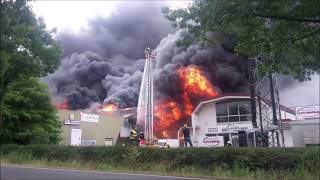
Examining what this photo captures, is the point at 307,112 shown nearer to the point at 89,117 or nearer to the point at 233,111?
the point at 233,111

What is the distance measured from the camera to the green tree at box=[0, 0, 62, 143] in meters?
11.0

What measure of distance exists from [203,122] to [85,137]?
11.4 meters

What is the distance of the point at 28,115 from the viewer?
2566 cm

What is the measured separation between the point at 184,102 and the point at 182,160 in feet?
123

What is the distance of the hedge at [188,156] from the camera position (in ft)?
44.4

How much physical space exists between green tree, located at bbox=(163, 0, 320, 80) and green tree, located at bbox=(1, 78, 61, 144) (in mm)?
16533

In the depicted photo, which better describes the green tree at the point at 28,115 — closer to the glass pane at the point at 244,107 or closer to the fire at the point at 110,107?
the glass pane at the point at 244,107

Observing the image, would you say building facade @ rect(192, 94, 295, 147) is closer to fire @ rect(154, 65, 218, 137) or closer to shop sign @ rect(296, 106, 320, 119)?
shop sign @ rect(296, 106, 320, 119)

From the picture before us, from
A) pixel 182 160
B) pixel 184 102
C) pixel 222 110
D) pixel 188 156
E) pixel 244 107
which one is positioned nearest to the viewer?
pixel 188 156

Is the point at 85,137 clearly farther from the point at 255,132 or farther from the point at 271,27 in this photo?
the point at 271,27

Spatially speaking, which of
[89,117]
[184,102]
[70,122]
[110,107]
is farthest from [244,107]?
[110,107]

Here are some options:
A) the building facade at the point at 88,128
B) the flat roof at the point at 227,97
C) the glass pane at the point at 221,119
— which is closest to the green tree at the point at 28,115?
the building facade at the point at 88,128

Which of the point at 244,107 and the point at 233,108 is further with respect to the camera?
the point at 233,108

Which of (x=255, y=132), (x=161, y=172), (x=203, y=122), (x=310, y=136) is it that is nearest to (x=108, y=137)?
(x=203, y=122)
